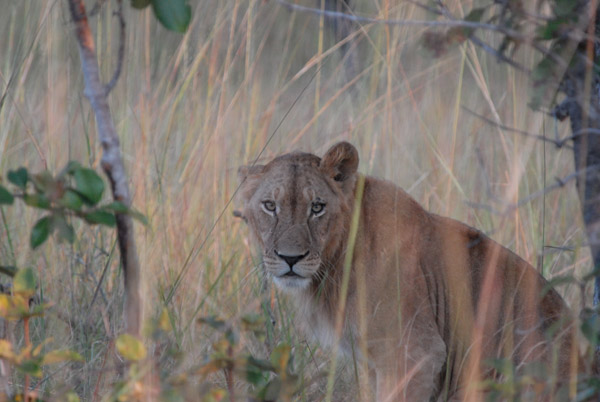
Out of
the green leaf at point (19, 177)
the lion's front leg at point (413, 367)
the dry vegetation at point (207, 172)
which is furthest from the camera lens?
the dry vegetation at point (207, 172)

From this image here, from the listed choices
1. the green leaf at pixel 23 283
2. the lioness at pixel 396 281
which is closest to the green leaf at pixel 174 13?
the green leaf at pixel 23 283

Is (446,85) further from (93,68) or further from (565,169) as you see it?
(93,68)

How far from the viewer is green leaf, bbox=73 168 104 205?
5.97 feet

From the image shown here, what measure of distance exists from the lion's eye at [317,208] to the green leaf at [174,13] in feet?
6.13

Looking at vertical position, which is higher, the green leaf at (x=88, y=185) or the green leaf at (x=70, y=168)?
the green leaf at (x=70, y=168)

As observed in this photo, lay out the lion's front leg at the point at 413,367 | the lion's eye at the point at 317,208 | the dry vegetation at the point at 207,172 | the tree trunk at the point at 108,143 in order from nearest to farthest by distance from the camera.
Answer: the tree trunk at the point at 108,143
the lion's front leg at the point at 413,367
the lion's eye at the point at 317,208
the dry vegetation at the point at 207,172

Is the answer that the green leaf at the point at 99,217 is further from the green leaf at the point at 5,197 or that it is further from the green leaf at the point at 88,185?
the green leaf at the point at 5,197

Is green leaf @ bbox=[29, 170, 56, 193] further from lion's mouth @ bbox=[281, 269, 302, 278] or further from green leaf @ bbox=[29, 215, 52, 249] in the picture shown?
lion's mouth @ bbox=[281, 269, 302, 278]

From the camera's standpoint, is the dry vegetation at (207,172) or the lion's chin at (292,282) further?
the dry vegetation at (207,172)

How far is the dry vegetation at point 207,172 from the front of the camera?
386 centimetres

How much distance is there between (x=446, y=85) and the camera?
25.5 ft

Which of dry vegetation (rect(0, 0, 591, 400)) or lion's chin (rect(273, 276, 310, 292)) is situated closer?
lion's chin (rect(273, 276, 310, 292))

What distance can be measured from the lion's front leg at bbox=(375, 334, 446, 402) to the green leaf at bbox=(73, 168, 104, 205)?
6.33ft

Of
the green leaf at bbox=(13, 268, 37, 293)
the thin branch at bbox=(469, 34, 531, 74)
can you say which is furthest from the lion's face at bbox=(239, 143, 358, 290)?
the green leaf at bbox=(13, 268, 37, 293)
